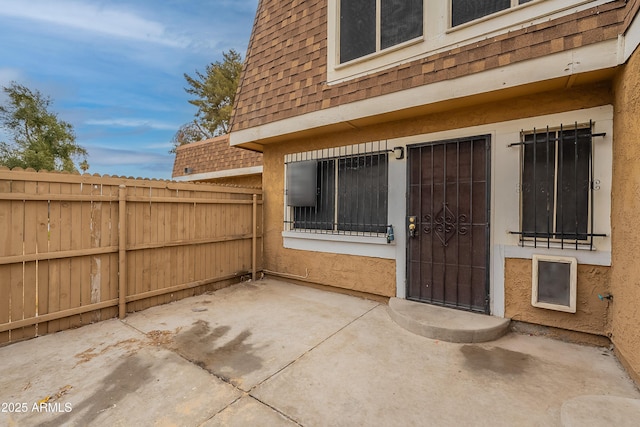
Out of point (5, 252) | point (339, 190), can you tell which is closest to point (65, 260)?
point (5, 252)

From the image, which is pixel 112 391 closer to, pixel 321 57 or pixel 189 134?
pixel 321 57

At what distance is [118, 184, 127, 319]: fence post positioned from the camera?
146 inches

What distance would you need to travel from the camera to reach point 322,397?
80.9 inches

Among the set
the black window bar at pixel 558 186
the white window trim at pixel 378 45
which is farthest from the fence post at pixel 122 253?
the black window bar at pixel 558 186

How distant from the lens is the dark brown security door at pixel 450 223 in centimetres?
348

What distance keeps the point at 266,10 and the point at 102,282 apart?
5.80 m

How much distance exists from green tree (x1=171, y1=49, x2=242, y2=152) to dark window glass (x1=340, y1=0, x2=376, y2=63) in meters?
15.6

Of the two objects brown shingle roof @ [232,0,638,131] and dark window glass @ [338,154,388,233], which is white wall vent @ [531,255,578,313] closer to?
dark window glass @ [338,154,388,233]

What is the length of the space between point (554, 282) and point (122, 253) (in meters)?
5.40

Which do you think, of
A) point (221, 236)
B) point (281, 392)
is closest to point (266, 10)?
point (221, 236)

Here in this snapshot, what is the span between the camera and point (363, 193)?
15.0 ft

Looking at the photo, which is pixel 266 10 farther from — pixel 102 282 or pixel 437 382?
pixel 437 382

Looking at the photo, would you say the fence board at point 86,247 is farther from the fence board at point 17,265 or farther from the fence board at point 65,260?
the fence board at point 17,265

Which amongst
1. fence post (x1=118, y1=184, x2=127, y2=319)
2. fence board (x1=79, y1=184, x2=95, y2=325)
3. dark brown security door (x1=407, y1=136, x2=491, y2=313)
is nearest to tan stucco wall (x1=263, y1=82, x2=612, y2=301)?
dark brown security door (x1=407, y1=136, x2=491, y2=313)
